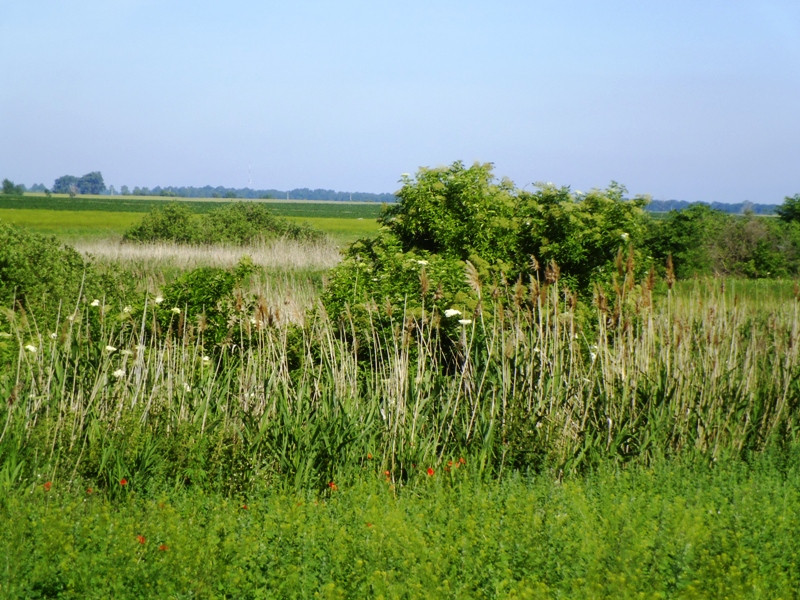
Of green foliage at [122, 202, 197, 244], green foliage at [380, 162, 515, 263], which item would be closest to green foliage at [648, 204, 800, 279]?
green foliage at [380, 162, 515, 263]

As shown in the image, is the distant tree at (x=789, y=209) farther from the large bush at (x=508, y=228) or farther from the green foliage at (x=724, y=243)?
the large bush at (x=508, y=228)

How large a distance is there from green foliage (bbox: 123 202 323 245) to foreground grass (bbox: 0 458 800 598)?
24.0 m

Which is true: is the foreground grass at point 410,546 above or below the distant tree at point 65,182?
below

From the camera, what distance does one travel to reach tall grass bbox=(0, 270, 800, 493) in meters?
5.09

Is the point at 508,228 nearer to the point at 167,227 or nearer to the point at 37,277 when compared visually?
the point at 37,277

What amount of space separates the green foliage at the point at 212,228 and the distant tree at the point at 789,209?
14.3 m

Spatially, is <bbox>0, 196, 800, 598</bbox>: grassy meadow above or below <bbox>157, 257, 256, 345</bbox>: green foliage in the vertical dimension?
below

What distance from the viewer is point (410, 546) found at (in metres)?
3.56

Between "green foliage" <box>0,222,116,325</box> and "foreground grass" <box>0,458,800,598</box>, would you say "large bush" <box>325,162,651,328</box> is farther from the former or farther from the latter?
"foreground grass" <box>0,458,800,598</box>

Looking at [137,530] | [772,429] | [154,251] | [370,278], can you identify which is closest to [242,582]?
[137,530]

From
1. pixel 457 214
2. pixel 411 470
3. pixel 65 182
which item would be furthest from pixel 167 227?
pixel 65 182

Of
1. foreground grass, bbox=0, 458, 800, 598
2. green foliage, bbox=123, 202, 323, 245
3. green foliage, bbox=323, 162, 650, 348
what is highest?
green foliage, bbox=323, 162, 650, 348

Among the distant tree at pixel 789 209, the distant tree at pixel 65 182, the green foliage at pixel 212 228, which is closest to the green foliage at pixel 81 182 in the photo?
the distant tree at pixel 65 182

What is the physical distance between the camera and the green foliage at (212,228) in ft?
93.1
